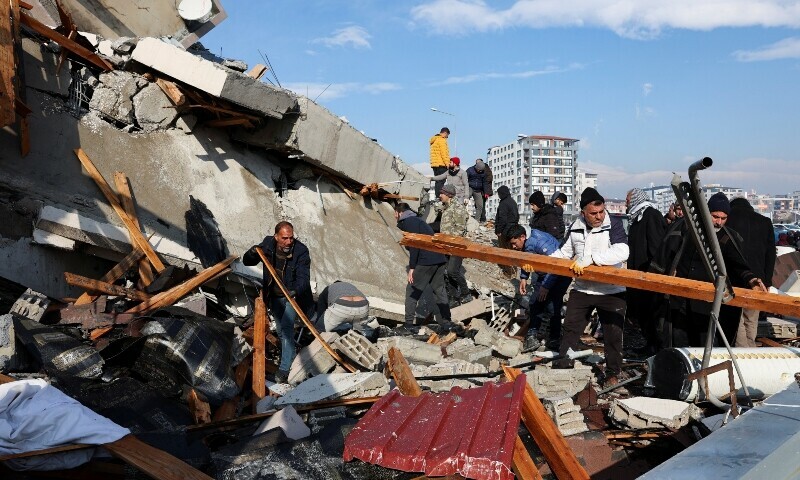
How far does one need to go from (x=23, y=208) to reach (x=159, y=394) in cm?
324

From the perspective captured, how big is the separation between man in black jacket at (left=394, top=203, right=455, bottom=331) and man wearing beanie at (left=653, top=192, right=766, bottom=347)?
2865 mm

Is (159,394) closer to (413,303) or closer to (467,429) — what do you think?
(467,429)

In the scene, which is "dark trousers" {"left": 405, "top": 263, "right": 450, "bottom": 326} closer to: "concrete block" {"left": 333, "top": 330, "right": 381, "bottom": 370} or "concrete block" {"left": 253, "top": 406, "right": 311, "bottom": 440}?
"concrete block" {"left": 333, "top": 330, "right": 381, "bottom": 370}

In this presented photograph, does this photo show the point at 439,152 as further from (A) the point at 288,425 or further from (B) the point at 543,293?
(A) the point at 288,425

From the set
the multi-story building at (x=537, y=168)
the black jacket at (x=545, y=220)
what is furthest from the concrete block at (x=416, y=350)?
the multi-story building at (x=537, y=168)

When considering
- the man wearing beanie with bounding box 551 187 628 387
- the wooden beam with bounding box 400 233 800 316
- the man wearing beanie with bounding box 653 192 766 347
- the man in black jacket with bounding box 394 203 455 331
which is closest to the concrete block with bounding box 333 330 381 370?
the wooden beam with bounding box 400 233 800 316

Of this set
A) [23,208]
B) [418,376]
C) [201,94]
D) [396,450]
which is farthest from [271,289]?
[396,450]

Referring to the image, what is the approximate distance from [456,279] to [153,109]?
4.98 m

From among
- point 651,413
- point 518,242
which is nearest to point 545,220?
point 518,242

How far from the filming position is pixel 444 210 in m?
11.5

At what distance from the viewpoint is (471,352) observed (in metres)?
7.64

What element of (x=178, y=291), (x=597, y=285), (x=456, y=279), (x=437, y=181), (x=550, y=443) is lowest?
(x=550, y=443)

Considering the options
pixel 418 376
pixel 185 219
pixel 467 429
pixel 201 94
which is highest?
pixel 201 94

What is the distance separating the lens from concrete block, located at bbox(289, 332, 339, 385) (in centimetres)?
695
